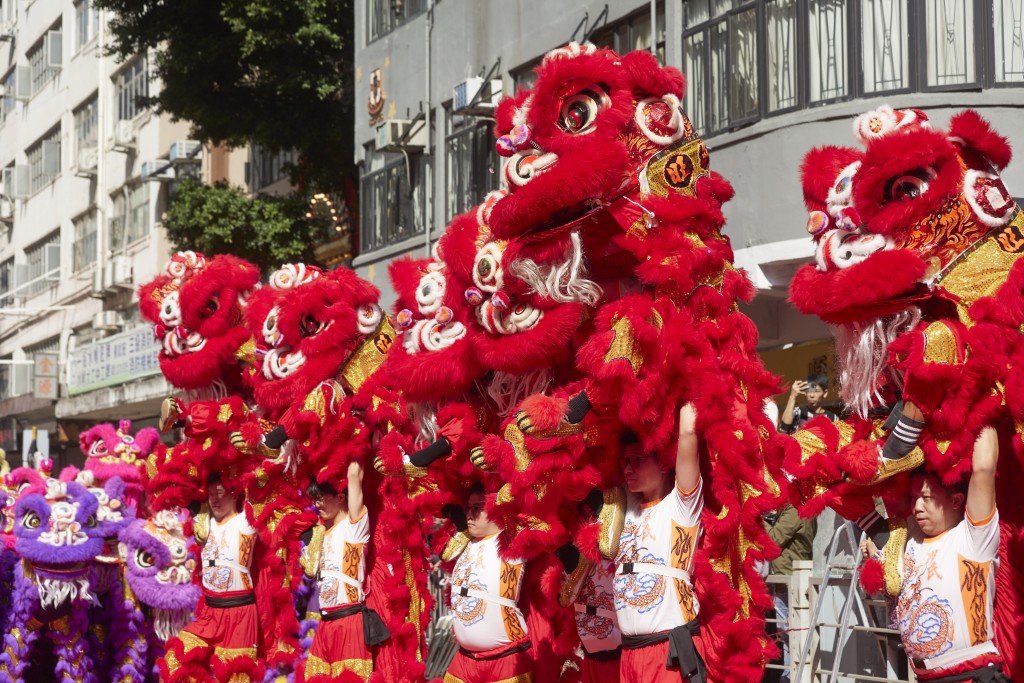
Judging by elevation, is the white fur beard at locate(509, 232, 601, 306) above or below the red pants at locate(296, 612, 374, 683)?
above

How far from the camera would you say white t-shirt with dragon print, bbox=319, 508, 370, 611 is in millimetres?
7230

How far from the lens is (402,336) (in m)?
6.38

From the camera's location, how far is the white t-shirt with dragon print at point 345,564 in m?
7.23

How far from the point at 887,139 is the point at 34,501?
5775 mm

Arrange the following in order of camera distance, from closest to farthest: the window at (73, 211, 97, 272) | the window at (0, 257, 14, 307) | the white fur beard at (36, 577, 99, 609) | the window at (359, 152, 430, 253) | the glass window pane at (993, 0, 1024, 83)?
1. the white fur beard at (36, 577, 99, 609)
2. the glass window pane at (993, 0, 1024, 83)
3. the window at (359, 152, 430, 253)
4. the window at (73, 211, 97, 272)
5. the window at (0, 257, 14, 307)

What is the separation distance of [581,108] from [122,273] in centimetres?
2030

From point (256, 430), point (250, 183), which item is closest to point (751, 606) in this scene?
point (256, 430)

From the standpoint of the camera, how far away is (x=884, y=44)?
875 centimetres

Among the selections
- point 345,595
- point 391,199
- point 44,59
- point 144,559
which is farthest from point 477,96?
point 44,59

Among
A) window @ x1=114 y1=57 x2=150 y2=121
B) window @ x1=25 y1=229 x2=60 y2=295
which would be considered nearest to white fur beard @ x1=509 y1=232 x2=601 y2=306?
window @ x1=114 y1=57 x2=150 y2=121

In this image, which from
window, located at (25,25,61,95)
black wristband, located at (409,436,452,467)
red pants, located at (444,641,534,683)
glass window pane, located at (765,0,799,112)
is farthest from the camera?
window, located at (25,25,61,95)

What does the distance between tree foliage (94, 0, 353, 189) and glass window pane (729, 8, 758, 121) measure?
8.86 m

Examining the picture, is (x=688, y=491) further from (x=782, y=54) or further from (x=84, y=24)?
(x=84, y=24)

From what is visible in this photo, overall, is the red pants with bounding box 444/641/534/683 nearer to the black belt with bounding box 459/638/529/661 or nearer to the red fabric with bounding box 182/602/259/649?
the black belt with bounding box 459/638/529/661
